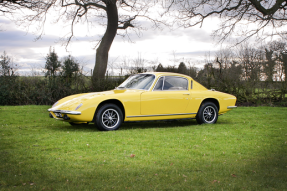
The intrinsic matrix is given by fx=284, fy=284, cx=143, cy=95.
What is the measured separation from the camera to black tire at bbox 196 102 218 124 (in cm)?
929

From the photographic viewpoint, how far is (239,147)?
19.9 ft

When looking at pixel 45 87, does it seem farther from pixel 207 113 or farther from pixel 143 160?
pixel 143 160

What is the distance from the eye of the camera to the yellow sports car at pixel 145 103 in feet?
25.1

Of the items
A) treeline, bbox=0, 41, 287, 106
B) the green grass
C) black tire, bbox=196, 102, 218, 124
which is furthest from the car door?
treeline, bbox=0, 41, 287, 106

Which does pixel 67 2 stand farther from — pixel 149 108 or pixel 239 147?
pixel 239 147

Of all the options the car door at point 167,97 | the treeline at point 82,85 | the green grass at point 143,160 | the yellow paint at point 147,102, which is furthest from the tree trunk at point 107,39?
the green grass at point 143,160

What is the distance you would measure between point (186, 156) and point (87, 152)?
1886mm

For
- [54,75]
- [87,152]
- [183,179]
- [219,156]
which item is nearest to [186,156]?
[219,156]

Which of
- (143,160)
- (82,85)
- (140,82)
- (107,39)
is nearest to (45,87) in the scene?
(82,85)

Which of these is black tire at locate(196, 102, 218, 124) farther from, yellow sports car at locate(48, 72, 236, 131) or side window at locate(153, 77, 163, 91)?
side window at locate(153, 77, 163, 91)

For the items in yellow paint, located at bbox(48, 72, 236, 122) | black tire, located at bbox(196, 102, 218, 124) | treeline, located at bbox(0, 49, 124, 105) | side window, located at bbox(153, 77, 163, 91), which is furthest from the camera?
treeline, located at bbox(0, 49, 124, 105)

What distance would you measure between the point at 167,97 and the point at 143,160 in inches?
151

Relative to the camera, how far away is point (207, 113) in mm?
9523

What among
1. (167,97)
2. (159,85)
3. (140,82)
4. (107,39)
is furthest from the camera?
(107,39)
